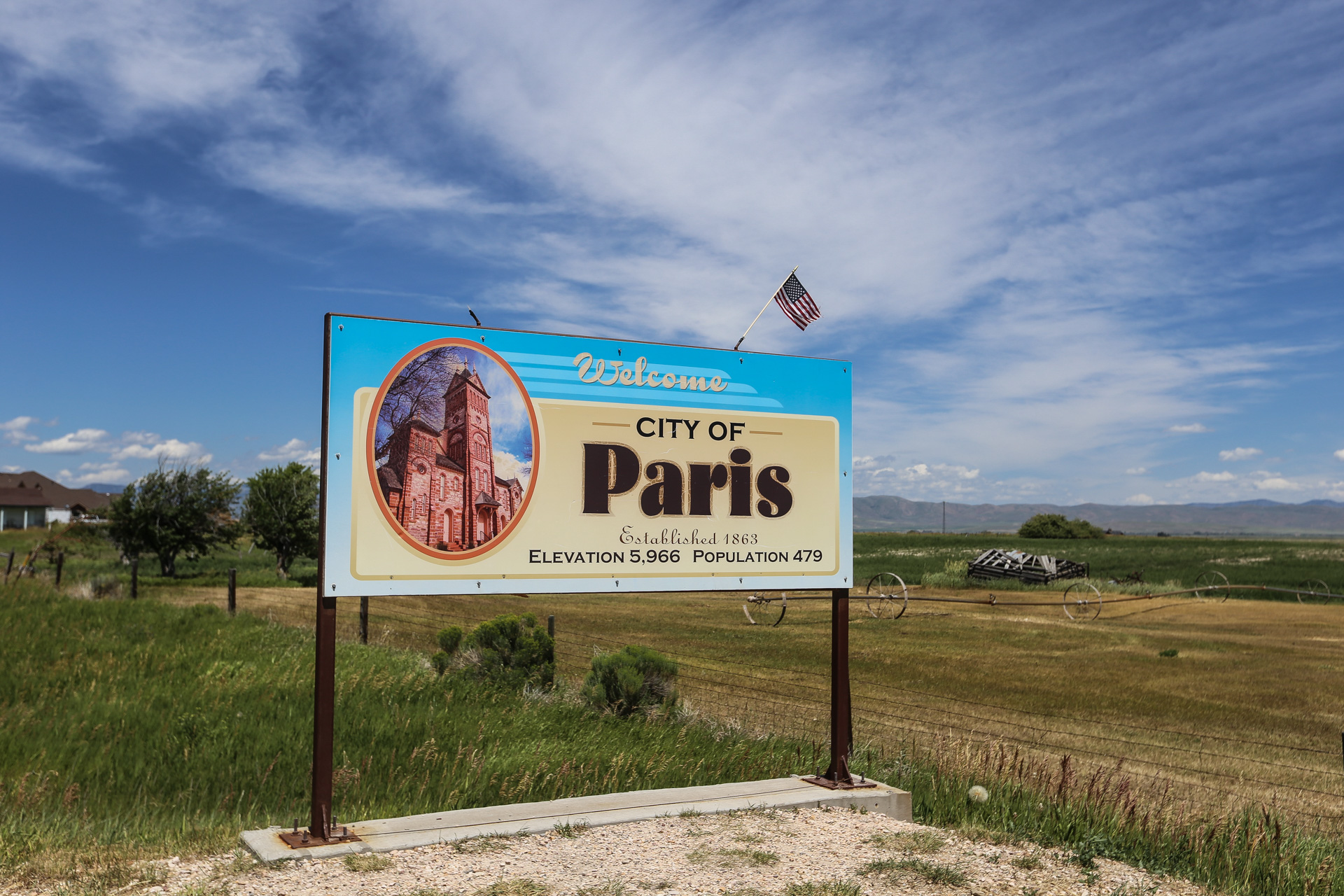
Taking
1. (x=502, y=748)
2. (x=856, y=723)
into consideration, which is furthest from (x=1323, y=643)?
(x=502, y=748)

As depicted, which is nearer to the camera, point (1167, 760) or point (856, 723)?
point (1167, 760)

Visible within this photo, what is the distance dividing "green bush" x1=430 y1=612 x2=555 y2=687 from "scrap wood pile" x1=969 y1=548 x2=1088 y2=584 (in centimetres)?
3759

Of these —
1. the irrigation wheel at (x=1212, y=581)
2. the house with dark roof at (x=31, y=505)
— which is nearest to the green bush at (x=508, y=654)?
the irrigation wheel at (x=1212, y=581)

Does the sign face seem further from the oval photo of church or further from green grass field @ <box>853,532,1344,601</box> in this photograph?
green grass field @ <box>853,532,1344,601</box>

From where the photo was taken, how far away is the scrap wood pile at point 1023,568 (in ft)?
147

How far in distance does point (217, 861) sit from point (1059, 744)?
11.4 m

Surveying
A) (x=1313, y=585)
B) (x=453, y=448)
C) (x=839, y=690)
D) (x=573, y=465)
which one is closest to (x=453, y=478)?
(x=453, y=448)

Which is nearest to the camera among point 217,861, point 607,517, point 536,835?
point 217,861

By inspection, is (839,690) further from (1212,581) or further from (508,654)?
(1212,581)

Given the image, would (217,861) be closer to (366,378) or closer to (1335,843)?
(366,378)

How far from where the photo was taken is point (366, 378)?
20.1ft

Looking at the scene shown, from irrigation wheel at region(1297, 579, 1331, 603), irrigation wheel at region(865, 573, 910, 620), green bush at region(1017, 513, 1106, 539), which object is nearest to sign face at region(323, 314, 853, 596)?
irrigation wheel at region(865, 573, 910, 620)

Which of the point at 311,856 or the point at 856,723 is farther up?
the point at 311,856

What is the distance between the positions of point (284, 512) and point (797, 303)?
133 feet
